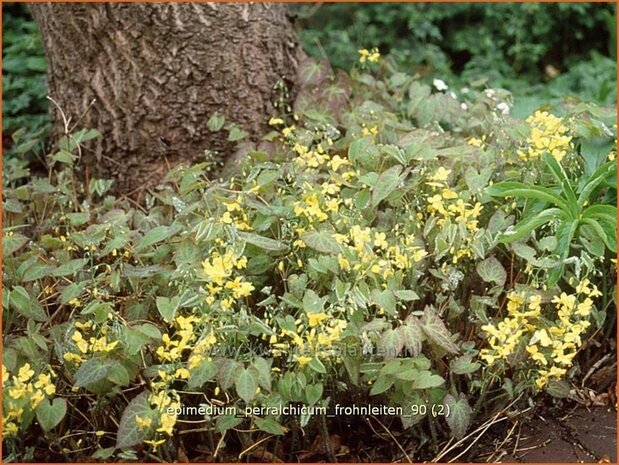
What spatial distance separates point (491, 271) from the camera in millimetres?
2285

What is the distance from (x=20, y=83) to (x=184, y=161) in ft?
4.08

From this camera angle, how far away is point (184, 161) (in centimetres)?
314

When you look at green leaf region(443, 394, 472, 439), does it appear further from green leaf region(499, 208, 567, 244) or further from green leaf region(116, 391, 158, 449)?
green leaf region(116, 391, 158, 449)

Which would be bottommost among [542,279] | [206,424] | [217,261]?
[206,424]

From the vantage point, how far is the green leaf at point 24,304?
224 centimetres

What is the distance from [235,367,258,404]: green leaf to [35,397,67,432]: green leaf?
40cm

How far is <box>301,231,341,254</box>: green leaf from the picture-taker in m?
2.18

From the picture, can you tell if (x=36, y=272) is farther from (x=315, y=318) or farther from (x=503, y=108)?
(x=503, y=108)

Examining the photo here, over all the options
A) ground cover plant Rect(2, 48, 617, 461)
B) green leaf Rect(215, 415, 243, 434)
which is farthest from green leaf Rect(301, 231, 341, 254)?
green leaf Rect(215, 415, 243, 434)

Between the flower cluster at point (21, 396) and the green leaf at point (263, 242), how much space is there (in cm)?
56

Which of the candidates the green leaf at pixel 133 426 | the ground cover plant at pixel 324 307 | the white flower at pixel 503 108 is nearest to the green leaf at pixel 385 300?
the ground cover plant at pixel 324 307

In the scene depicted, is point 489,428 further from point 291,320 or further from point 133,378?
point 133,378

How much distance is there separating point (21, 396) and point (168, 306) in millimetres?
378

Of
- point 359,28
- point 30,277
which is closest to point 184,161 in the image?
point 30,277
